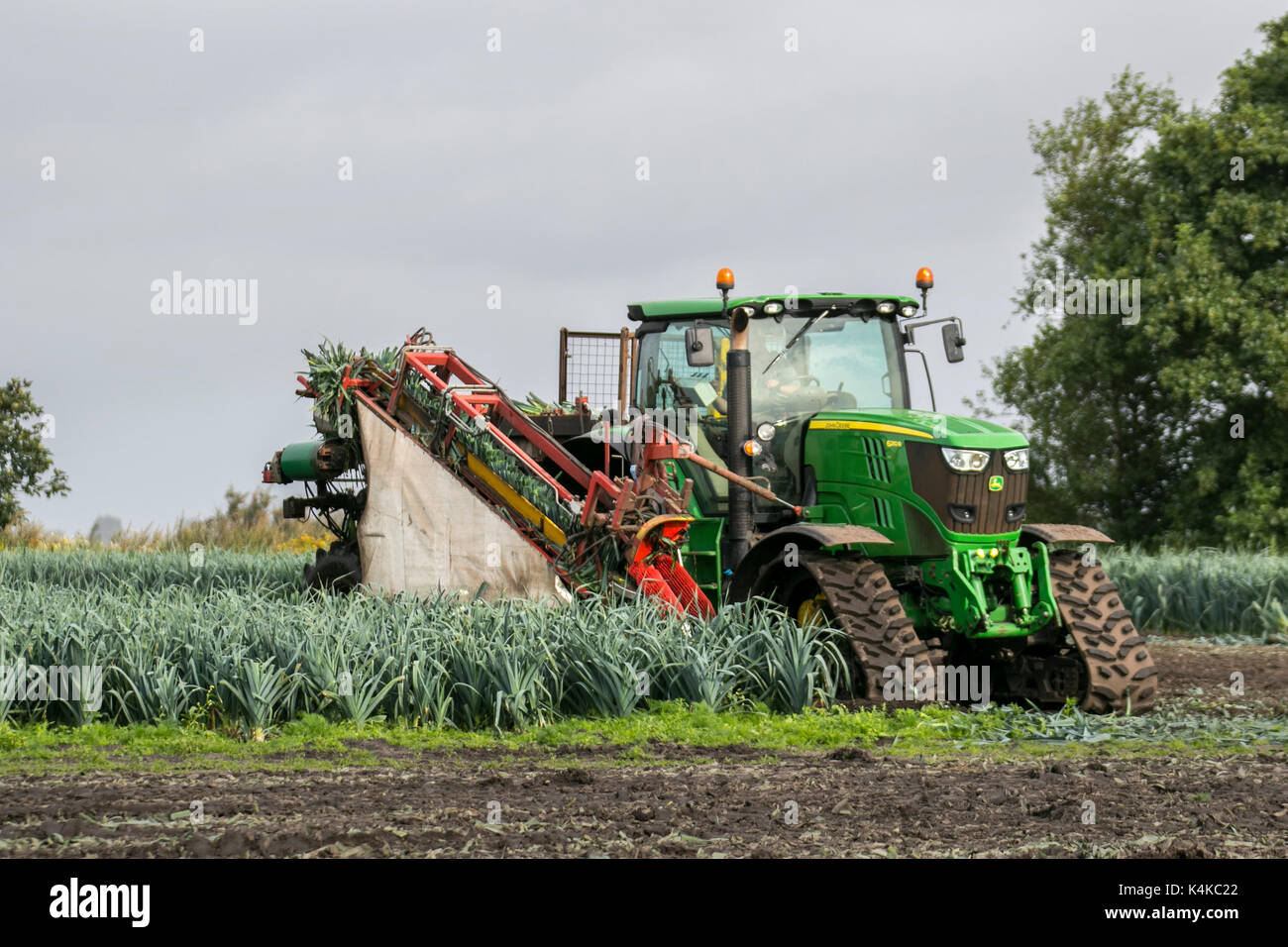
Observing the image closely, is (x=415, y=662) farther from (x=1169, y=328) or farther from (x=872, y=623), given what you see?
(x=1169, y=328)

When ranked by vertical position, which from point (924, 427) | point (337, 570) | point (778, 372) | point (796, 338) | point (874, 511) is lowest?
point (337, 570)

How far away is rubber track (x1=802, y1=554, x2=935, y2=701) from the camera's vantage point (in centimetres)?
855

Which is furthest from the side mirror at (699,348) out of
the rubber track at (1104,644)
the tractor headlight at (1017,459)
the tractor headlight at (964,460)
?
the rubber track at (1104,644)

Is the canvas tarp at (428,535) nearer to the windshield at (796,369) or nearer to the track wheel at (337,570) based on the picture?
the track wheel at (337,570)

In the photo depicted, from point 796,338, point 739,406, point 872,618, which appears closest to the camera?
point 872,618

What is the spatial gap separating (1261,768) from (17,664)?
692 cm

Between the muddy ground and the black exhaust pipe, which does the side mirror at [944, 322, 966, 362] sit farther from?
the muddy ground

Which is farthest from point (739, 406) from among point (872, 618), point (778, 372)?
point (872, 618)

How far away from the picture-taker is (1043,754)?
24.8ft

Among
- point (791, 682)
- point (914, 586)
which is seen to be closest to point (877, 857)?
point (791, 682)

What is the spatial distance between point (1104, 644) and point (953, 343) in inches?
97.6

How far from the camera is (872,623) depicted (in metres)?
8.70

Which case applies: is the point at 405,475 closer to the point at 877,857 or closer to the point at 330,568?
the point at 330,568

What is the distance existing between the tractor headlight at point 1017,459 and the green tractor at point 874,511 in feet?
0.05
